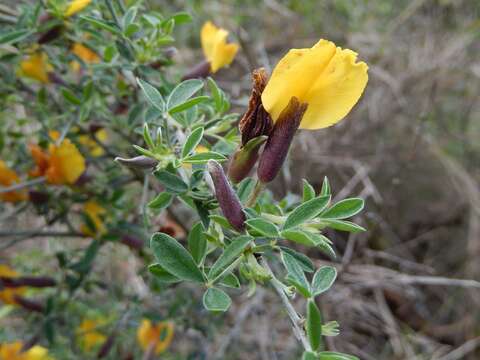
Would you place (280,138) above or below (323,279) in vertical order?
above

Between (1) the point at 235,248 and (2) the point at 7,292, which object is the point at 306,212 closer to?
(1) the point at 235,248

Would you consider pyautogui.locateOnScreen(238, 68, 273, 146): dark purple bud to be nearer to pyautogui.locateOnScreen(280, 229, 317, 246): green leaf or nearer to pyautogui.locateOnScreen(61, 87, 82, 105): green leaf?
pyautogui.locateOnScreen(280, 229, 317, 246): green leaf

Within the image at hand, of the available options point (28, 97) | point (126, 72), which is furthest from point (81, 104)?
point (28, 97)

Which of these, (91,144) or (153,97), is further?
(91,144)

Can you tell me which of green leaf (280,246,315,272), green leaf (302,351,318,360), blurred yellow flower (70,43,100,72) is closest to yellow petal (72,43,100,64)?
blurred yellow flower (70,43,100,72)

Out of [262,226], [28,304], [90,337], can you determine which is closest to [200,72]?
[262,226]

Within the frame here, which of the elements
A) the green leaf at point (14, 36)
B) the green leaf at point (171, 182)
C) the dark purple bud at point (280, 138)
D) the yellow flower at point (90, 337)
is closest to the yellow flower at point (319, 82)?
the dark purple bud at point (280, 138)

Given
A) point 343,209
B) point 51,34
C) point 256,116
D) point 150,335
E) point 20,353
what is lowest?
point 150,335

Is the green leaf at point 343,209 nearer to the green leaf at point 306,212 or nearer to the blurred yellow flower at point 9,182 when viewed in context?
the green leaf at point 306,212
